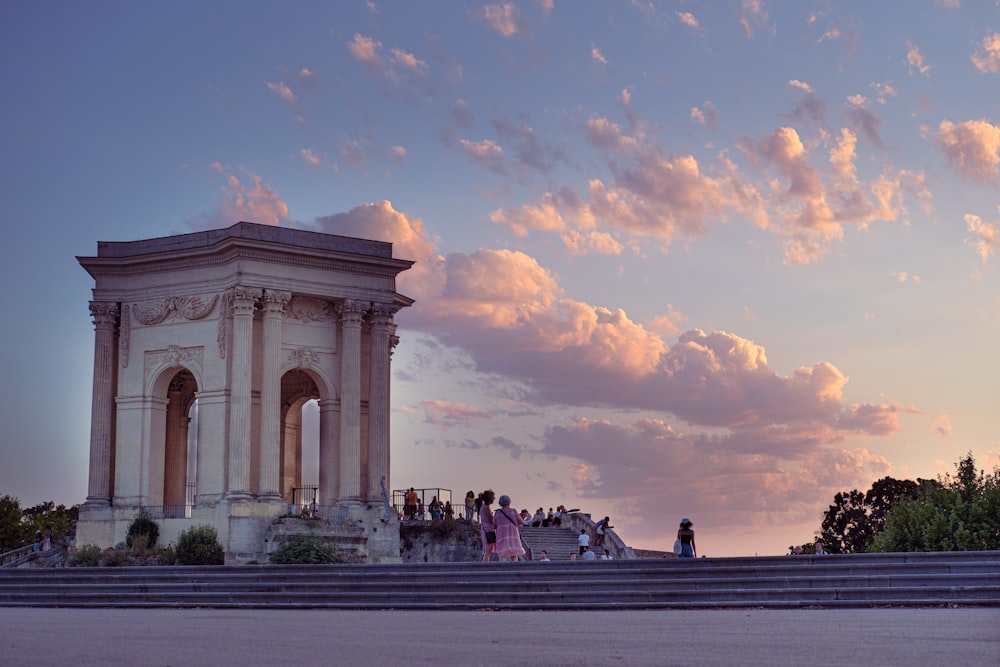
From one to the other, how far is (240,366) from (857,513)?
144 ft

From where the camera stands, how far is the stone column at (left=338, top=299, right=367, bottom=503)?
50.5 meters

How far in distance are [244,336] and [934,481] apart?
27.0 meters

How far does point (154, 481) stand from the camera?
165ft

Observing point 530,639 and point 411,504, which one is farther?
point 411,504

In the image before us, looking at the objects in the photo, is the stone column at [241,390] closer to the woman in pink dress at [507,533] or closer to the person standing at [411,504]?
the person standing at [411,504]

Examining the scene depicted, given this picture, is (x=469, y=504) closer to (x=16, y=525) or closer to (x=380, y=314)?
(x=380, y=314)

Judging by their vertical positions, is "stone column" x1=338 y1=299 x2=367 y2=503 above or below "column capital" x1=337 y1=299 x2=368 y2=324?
below

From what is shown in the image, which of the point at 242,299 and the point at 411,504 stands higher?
the point at 242,299

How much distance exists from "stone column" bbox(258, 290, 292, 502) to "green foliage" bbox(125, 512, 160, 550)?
4173 millimetres

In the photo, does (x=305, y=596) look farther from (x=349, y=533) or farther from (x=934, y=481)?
(x=349, y=533)

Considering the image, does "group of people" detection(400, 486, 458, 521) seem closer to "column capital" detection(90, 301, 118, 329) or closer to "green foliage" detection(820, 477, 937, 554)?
"column capital" detection(90, 301, 118, 329)

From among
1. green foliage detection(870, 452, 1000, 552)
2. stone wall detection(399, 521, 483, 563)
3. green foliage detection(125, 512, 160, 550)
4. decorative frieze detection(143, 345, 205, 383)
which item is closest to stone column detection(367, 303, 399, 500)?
stone wall detection(399, 521, 483, 563)

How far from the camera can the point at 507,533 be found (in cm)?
2845

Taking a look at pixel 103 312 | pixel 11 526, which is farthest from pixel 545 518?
pixel 11 526
